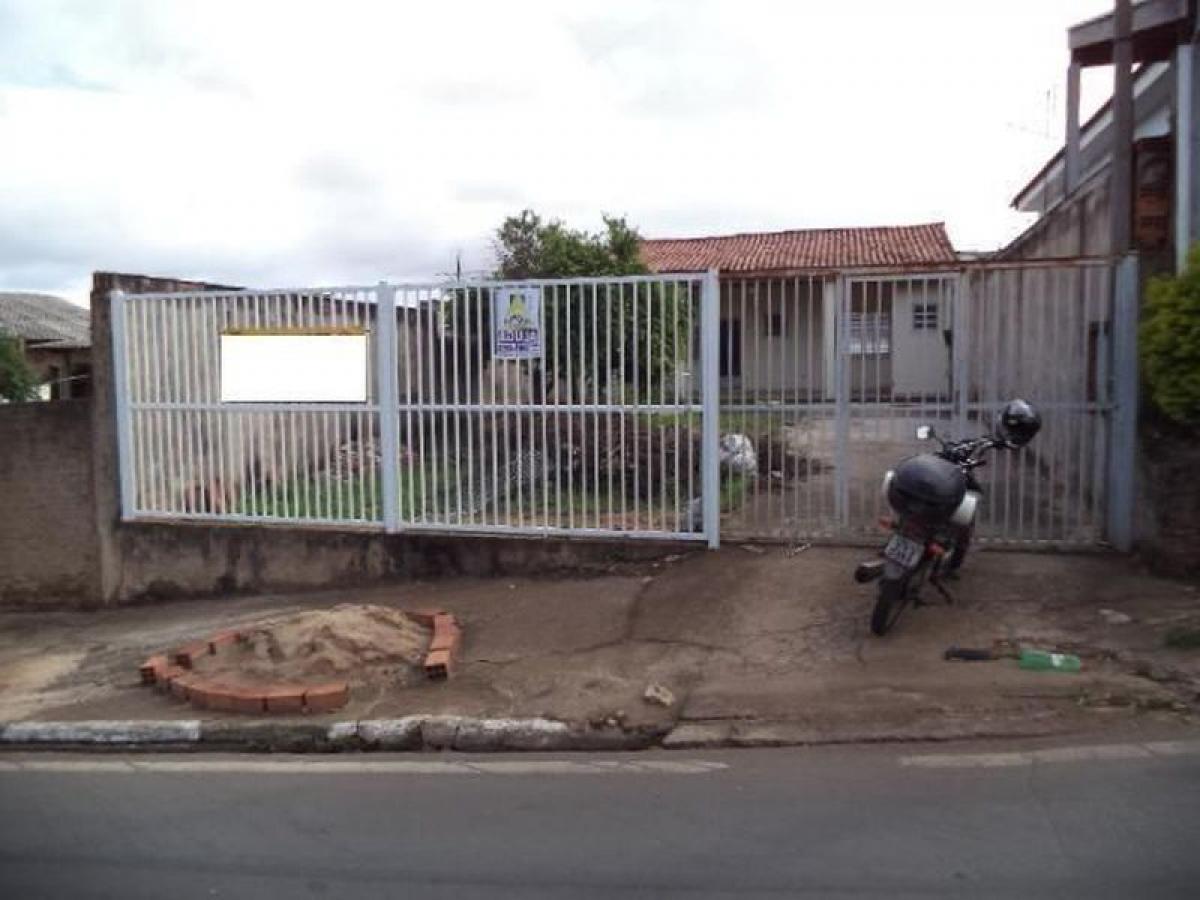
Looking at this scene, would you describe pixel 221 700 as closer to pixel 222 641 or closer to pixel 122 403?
pixel 222 641

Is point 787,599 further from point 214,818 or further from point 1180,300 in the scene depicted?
point 214,818

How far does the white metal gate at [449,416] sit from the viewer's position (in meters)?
7.53

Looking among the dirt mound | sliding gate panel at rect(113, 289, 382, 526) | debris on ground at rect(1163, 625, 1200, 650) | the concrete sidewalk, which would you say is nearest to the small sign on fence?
sliding gate panel at rect(113, 289, 382, 526)

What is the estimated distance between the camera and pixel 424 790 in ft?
15.1

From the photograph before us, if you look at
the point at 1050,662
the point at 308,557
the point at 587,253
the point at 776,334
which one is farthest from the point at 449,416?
the point at 587,253

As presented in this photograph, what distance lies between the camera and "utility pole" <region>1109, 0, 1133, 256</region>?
7.23 metres

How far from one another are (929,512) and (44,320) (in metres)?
31.5

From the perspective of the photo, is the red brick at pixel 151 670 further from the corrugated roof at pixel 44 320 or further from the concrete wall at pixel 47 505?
the corrugated roof at pixel 44 320

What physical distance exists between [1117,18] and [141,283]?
26.4 ft

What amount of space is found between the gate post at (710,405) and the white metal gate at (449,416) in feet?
0.05

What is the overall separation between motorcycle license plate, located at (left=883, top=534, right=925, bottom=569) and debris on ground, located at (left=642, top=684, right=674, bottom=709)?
145cm

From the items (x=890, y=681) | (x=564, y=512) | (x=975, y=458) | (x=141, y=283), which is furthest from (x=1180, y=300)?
(x=141, y=283)

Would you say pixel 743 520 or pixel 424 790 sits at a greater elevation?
pixel 743 520

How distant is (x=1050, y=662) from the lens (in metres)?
5.43
